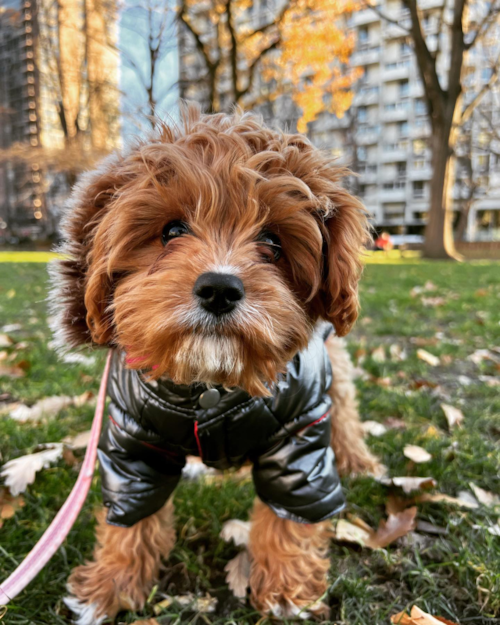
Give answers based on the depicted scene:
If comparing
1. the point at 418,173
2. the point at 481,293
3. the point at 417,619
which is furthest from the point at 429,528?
the point at 418,173

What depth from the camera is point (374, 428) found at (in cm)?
314

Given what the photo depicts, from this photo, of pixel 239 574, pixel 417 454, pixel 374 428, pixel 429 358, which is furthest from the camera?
pixel 429 358

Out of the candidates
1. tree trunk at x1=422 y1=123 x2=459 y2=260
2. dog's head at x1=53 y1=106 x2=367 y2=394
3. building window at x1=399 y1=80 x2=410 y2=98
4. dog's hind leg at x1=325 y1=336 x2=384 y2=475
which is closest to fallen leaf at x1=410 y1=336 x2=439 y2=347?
dog's hind leg at x1=325 y1=336 x2=384 y2=475

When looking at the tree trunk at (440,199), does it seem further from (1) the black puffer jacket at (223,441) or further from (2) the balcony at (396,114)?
(2) the balcony at (396,114)

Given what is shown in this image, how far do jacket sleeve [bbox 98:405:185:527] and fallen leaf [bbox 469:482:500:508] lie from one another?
5.42 feet

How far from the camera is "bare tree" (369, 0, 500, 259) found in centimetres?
1432

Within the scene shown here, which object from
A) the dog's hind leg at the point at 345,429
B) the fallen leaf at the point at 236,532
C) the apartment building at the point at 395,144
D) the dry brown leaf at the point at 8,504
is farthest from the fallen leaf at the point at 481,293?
the apartment building at the point at 395,144

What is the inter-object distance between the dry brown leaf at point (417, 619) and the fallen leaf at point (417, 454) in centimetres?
110

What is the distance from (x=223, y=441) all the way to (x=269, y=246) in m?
0.79

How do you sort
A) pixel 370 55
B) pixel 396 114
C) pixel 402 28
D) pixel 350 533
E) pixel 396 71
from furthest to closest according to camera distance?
pixel 396 114 < pixel 396 71 < pixel 370 55 < pixel 402 28 < pixel 350 533

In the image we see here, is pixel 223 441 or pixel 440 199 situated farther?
pixel 440 199

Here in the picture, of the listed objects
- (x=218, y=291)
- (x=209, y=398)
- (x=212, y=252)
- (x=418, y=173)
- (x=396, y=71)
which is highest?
(x=396, y=71)

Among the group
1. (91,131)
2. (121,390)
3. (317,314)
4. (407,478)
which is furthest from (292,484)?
(91,131)

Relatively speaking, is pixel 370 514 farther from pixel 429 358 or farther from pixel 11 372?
pixel 11 372
